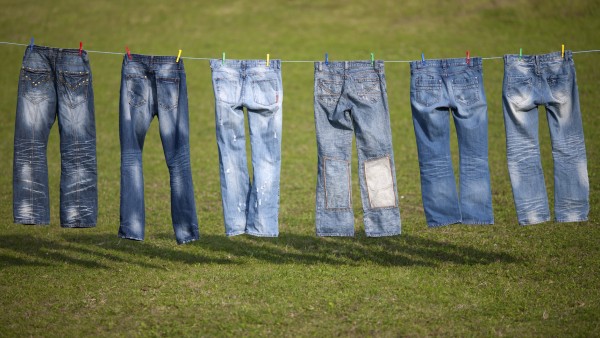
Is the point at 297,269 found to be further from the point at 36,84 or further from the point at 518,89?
the point at 36,84

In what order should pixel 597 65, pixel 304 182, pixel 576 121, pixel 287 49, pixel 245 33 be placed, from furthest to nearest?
pixel 245 33 < pixel 287 49 < pixel 597 65 < pixel 304 182 < pixel 576 121

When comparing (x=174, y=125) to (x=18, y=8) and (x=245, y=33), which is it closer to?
(x=245, y=33)

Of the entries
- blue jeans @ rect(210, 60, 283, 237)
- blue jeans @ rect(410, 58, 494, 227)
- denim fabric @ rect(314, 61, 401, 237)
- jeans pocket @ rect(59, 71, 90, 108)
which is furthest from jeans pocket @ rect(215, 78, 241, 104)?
blue jeans @ rect(410, 58, 494, 227)

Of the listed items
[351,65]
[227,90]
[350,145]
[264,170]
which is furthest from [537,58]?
[227,90]

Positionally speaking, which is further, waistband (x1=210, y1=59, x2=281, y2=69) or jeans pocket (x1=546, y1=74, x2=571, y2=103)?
waistband (x1=210, y1=59, x2=281, y2=69)

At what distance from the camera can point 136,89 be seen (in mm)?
7730

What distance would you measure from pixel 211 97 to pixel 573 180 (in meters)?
14.0

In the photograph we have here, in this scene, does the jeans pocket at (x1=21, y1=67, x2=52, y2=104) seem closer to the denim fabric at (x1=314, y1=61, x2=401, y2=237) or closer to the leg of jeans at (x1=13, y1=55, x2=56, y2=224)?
the leg of jeans at (x1=13, y1=55, x2=56, y2=224)

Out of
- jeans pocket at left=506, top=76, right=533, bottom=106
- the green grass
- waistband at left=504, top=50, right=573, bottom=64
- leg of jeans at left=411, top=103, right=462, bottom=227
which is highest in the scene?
waistband at left=504, top=50, right=573, bottom=64

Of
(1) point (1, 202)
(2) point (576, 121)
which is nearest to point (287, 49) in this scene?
(1) point (1, 202)

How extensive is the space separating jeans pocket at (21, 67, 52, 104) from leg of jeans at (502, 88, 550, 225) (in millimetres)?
4970

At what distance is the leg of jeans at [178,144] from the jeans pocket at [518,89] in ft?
11.7

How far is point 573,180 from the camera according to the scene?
7816 mm

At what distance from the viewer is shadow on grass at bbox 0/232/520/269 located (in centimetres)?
867
